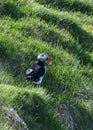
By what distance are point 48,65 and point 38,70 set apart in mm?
753

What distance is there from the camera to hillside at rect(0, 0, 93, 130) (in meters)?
8.66

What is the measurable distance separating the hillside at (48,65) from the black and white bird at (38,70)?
12 centimetres

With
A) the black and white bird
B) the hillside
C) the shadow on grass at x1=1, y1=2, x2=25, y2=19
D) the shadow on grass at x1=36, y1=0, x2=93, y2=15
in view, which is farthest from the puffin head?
the shadow on grass at x1=36, y1=0, x2=93, y2=15

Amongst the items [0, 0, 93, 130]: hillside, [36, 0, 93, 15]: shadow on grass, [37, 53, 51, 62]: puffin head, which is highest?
[37, 53, 51, 62]: puffin head

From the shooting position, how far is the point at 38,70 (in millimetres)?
9805

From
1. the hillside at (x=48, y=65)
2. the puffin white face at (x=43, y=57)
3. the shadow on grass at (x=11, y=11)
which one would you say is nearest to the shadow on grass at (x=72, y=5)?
the hillside at (x=48, y=65)

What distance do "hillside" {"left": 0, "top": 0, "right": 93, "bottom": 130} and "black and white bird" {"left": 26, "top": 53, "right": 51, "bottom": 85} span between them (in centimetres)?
12

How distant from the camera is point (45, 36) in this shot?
37.8 feet

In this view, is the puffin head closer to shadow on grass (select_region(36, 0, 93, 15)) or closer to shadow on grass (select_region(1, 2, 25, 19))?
shadow on grass (select_region(1, 2, 25, 19))

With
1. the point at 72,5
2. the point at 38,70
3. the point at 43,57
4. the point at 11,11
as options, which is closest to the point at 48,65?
the point at 43,57

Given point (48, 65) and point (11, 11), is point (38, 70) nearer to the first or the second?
point (48, 65)

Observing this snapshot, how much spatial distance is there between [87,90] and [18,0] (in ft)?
9.50

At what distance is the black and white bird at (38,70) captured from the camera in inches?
379

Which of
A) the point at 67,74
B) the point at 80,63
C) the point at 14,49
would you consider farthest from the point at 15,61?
the point at 80,63
